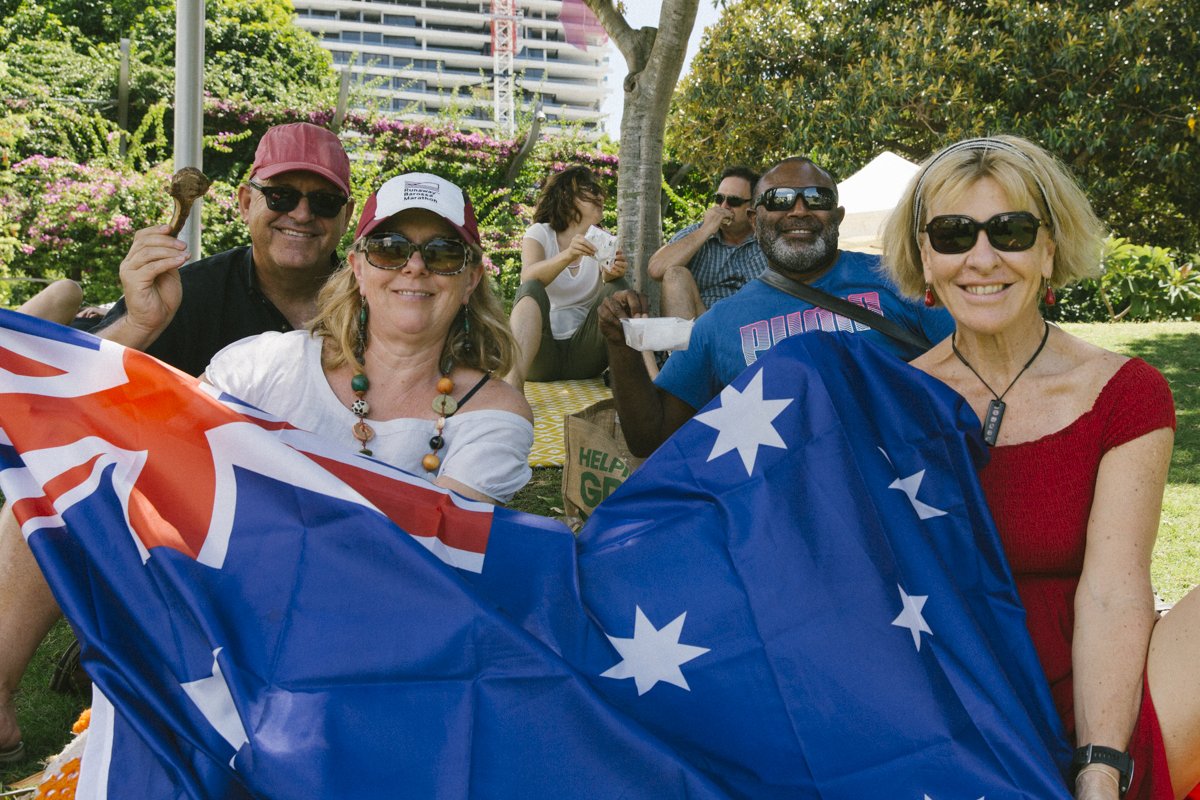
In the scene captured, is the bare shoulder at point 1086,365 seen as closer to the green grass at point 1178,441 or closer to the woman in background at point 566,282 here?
the green grass at point 1178,441

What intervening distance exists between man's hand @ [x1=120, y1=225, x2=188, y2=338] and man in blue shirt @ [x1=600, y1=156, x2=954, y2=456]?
4.72 ft

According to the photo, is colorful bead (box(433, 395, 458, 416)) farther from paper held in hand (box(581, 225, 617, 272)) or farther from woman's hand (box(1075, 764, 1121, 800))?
paper held in hand (box(581, 225, 617, 272))

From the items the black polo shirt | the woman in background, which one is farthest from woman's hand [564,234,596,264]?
the black polo shirt

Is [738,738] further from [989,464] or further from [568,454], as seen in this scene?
[568,454]

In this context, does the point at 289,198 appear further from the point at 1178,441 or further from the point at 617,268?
the point at 1178,441

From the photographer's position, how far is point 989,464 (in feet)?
8.10

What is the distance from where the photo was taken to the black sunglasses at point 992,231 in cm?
251

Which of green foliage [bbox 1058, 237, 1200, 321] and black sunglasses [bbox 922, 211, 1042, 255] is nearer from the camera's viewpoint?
black sunglasses [bbox 922, 211, 1042, 255]

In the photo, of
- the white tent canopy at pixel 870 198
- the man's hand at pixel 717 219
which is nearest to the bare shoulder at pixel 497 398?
the man's hand at pixel 717 219

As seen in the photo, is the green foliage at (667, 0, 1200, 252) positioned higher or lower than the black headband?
higher

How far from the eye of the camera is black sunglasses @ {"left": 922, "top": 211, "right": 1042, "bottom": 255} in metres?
2.51

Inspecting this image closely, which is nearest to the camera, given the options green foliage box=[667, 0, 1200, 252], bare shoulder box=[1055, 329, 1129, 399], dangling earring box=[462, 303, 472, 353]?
bare shoulder box=[1055, 329, 1129, 399]

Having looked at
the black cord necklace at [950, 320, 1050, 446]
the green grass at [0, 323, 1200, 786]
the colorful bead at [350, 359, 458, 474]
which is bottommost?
the green grass at [0, 323, 1200, 786]

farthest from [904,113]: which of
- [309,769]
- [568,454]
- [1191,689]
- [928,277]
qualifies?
[309,769]
